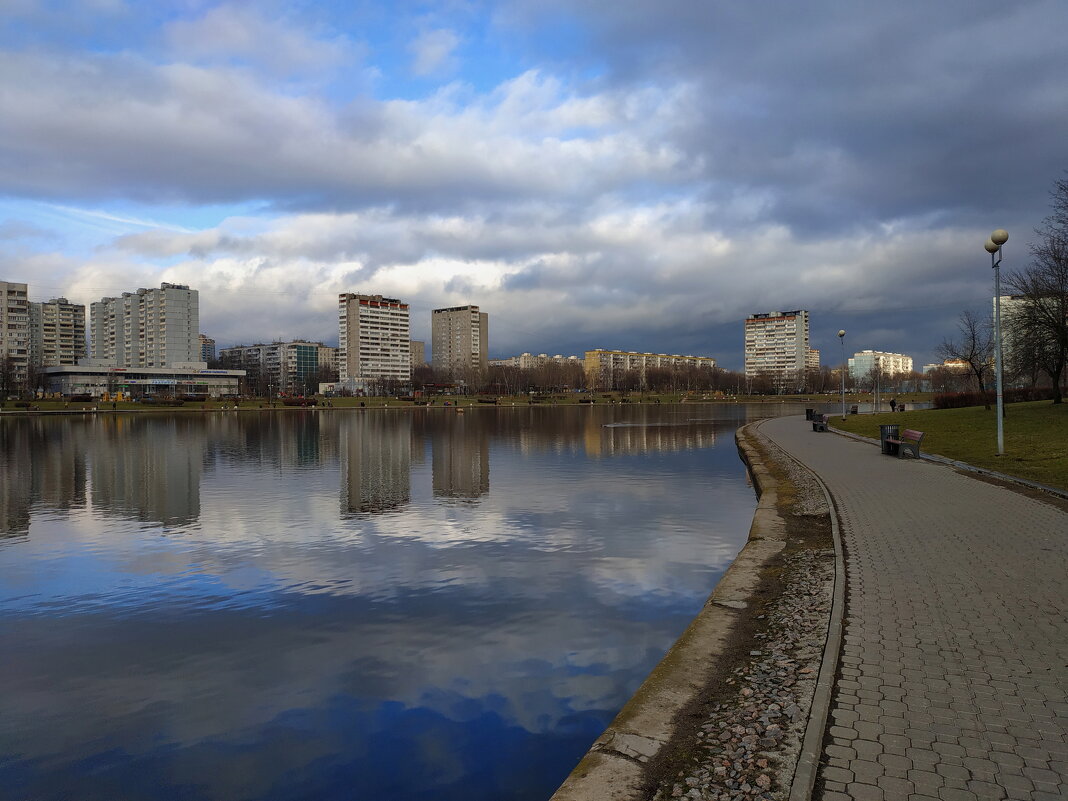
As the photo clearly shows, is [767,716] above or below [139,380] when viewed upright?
below

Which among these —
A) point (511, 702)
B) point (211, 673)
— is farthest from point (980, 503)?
point (211, 673)

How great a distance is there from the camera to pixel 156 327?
146750 millimetres

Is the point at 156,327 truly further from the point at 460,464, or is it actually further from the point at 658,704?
the point at 658,704

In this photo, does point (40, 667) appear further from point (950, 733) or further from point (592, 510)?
point (592, 510)

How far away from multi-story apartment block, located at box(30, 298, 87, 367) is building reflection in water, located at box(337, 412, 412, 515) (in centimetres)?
16302

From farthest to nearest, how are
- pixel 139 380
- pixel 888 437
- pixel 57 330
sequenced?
pixel 57 330
pixel 139 380
pixel 888 437

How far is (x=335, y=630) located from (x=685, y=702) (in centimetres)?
414

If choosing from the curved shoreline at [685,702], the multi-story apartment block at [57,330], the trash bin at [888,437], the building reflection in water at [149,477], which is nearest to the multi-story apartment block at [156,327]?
the multi-story apartment block at [57,330]

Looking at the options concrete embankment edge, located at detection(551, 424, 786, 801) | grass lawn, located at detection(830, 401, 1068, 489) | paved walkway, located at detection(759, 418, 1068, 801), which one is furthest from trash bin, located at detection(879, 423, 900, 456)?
concrete embankment edge, located at detection(551, 424, 786, 801)

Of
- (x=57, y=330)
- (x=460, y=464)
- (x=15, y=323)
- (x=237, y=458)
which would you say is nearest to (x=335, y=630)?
(x=460, y=464)

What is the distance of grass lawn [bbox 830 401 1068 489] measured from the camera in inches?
667

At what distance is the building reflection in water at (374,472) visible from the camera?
15070 millimetres

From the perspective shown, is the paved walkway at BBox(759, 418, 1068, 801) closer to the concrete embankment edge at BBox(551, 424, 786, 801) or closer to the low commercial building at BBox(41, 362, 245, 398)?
the concrete embankment edge at BBox(551, 424, 786, 801)

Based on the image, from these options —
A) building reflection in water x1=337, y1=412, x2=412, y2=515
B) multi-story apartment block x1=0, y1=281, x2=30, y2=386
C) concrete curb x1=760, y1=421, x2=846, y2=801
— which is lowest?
building reflection in water x1=337, y1=412, x2=412, y2=515
